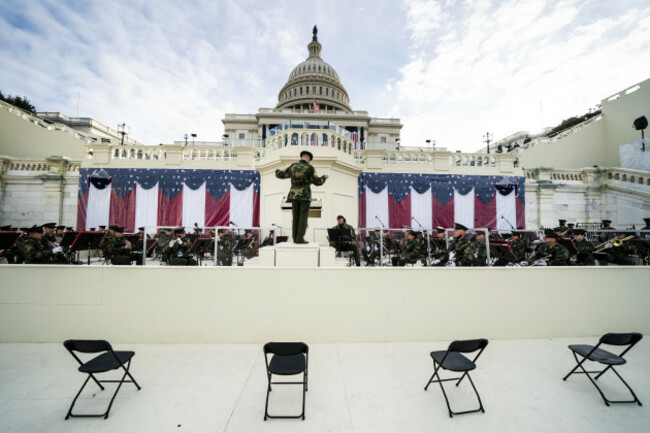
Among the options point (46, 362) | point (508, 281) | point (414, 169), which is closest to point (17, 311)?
point (46, 362)

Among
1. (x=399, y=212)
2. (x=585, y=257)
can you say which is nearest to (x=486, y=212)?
(x=399, y=212)

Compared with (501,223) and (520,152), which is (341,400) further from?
(520,152)

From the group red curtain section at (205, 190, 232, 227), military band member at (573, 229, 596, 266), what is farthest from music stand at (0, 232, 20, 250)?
military band member at (573, 229, 596, 266)

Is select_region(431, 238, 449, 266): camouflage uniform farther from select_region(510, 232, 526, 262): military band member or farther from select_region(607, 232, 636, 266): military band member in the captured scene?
select_region(607, 232, 636, 266): military band member

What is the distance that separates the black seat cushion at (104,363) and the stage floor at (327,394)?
0.44m

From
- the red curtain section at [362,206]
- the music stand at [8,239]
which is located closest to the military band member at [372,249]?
the red curtain section at [362,206]

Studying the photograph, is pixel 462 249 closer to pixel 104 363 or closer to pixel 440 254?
pixel 440 254

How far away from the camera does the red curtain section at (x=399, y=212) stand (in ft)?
46.4

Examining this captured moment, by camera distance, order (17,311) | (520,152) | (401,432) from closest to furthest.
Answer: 1. (401,432)
2. (17,311)
3. (520,152)

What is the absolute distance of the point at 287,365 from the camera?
304cm

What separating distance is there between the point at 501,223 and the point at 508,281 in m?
11.6

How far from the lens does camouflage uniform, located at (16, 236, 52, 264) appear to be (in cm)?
653

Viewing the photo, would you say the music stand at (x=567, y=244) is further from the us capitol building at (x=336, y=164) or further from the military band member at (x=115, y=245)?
the military band member at (x=115, y=245)

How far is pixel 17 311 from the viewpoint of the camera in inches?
183
